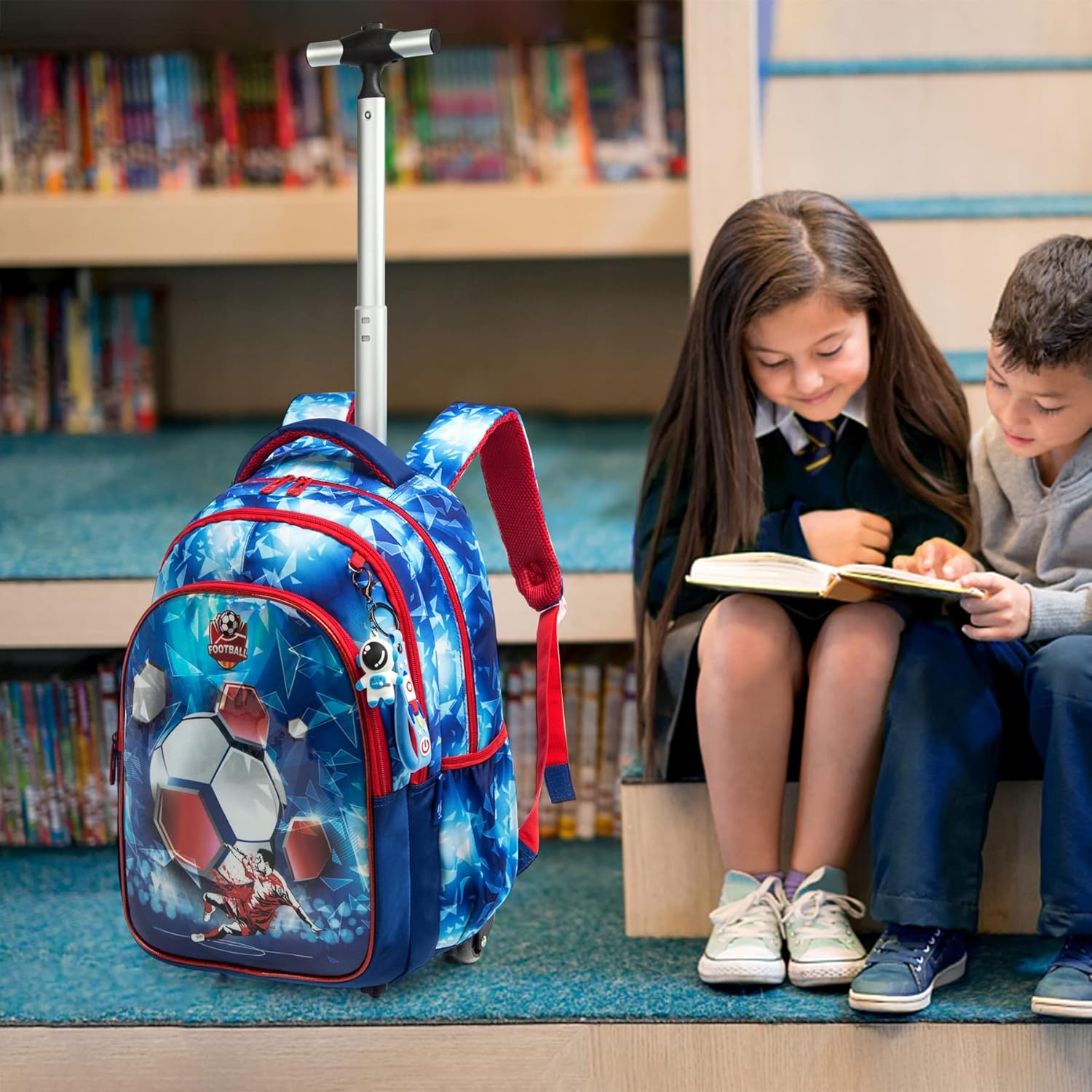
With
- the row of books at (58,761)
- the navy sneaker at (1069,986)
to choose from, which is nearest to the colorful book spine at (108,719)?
the row of books at (58,761)

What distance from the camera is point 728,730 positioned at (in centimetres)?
108

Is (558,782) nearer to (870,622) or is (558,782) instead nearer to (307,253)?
(870,622)

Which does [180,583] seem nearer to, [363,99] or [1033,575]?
[363,99]

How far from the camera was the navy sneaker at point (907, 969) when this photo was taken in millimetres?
971

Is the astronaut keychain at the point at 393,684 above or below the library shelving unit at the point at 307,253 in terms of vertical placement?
below

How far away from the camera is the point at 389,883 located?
35.7 inches

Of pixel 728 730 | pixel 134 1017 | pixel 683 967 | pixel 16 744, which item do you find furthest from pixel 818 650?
pixel 16 744

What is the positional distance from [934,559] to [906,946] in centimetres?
30

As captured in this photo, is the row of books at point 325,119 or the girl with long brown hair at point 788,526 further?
the row of books at point 325,119

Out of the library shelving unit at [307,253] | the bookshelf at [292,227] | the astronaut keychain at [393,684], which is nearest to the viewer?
the astronaut keychain at [393,684]

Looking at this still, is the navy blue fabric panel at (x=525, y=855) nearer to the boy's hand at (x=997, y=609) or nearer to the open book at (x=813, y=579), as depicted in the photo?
the open book at (x=813, y=579)

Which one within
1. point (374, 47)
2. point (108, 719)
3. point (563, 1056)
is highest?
point (374, 47)

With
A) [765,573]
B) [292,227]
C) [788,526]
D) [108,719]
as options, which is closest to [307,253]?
[292,227]

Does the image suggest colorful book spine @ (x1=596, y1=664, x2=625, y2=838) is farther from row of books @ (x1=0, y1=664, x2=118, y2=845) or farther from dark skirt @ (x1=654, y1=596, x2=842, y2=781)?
row of books @ (x1=0, y1=664, x2=118, y2=845)
